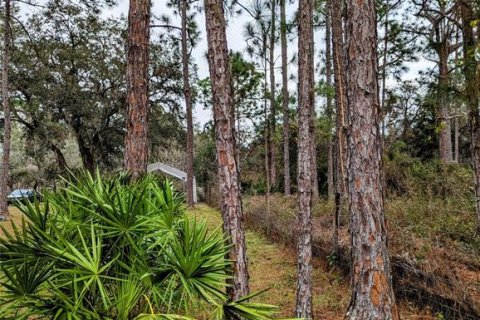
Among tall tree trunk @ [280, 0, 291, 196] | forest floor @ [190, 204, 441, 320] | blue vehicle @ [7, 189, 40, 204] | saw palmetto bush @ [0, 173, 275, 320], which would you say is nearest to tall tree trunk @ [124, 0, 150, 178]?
forest floor @ [190, 204, 441, 320]

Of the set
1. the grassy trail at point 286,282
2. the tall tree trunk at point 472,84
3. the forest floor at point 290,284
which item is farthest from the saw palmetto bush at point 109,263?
the tall tree trunk at point 472,84

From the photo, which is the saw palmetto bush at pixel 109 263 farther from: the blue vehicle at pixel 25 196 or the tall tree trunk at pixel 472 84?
the tall tree trunk at pixel 472 84

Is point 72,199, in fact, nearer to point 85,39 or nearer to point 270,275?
point 270,275

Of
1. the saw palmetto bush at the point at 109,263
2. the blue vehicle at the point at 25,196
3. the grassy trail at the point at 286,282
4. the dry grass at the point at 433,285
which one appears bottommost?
the grassy trail at the point at 286,282

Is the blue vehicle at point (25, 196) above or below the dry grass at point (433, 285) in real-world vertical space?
above

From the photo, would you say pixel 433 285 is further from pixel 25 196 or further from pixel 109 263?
pixel 25 196

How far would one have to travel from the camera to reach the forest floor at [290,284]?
4.55m

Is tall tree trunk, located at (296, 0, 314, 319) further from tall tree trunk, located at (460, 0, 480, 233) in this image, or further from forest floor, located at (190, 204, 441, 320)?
tall tree trunk, located at (460, 0, 480, 233)

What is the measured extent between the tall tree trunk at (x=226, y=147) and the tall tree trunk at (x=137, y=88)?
220 centimetres

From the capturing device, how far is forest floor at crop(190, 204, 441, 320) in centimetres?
455

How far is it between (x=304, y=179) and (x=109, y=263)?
244cm

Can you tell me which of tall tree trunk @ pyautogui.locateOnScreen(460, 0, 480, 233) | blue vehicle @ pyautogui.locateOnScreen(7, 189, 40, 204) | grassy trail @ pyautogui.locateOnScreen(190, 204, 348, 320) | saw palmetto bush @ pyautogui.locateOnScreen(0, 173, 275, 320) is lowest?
grassy trail @ pyautogui.locateOnScreen(190, 204, 348, 320)

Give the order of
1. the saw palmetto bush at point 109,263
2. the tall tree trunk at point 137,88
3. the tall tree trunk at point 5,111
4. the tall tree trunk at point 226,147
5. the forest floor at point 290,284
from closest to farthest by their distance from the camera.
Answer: the saw palmetto bush at point 109,263
the tall tree trunk at point 226,147
the forest floor at point 290,284
the tall tree trunk at point 137,88
the tall tree trunk at point 5,111

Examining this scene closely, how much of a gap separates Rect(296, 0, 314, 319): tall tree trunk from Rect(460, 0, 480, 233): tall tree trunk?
1.83m
